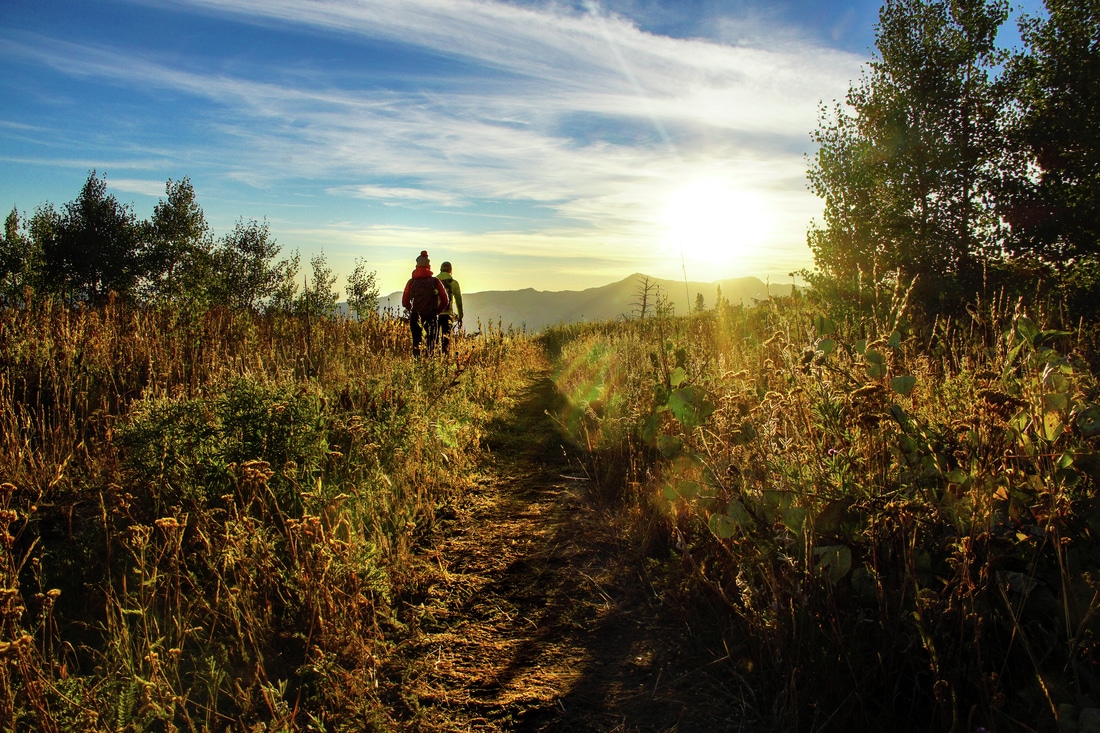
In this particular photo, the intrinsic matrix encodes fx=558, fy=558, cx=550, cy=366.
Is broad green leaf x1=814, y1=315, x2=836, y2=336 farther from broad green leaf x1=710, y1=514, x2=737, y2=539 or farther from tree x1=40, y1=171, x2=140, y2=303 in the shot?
tree x1=40, y1=171, x2=140, y2=303

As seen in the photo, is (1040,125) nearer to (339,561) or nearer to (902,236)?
(902,236)

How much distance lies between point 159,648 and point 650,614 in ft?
7.70

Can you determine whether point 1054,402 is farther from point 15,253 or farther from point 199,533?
point 15,253

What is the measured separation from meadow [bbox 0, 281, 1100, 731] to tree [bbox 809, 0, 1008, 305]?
1001 cm

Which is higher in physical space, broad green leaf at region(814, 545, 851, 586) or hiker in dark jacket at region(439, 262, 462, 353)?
hiker in dark jacket at region(439, 262, 462, 353)

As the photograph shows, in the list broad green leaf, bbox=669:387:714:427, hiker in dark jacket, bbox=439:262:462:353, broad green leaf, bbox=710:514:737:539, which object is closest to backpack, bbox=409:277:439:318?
hiker in dark jacket, bbox=439:262:462:353

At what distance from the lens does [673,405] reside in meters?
3.09

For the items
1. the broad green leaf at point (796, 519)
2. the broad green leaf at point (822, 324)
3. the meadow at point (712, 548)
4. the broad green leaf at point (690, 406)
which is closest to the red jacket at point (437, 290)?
the meadow at point (712, 548)

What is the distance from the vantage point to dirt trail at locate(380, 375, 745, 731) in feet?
7.43

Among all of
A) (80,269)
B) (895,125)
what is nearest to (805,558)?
(895,125)

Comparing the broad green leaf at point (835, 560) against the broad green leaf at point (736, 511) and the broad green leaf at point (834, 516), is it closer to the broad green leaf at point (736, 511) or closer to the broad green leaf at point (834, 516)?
the broad green leaf at point (834, 516)

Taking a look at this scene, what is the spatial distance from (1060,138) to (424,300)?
51.0ft

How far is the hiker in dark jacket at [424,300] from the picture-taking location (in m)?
10.2

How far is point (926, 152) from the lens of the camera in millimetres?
13234
